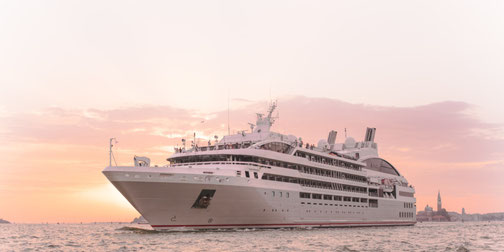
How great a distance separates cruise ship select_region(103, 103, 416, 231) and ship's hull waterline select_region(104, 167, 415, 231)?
0.27 ft

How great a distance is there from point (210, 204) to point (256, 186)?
5.53 meters

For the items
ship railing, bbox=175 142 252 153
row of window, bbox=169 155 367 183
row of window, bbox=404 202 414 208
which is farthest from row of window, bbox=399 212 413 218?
ship railing, bbox=175 142 252 153

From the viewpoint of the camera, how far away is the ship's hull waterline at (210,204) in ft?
131

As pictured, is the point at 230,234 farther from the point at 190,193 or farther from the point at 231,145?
the point at 231,145

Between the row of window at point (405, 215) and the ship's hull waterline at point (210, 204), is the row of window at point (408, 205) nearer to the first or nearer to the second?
the row of window at point (405, 215)

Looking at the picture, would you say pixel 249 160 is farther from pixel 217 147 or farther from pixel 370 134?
pixel 370 134

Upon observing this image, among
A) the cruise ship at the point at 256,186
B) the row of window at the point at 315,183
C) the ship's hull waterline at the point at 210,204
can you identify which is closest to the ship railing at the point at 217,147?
the cruise ship at the point at 256,186

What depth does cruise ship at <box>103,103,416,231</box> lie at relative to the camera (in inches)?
1594

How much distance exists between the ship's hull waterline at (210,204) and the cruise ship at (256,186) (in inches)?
3.2

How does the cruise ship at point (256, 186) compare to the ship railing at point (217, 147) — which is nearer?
the cruise ship at point (256, 186)

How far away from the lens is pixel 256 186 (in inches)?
1815

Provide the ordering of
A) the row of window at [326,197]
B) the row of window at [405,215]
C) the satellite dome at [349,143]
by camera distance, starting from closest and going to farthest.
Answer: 1. the row of window at [326,197]
2. the row of window at [405,215]
3. the satellite dome at [349,143]

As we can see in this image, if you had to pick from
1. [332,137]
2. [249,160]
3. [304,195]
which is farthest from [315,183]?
[332,137]

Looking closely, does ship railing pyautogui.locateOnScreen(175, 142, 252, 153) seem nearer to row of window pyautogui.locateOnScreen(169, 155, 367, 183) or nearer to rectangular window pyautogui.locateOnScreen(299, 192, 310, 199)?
row of window pyautogui.locateOnScreen(169, 155, 367, 183)
